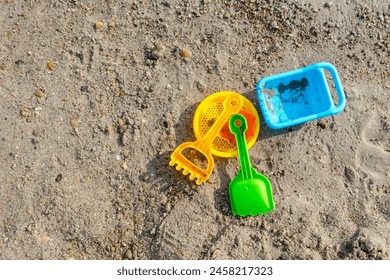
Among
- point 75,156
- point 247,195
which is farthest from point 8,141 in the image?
point 247,195

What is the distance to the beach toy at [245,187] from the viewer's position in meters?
1.79

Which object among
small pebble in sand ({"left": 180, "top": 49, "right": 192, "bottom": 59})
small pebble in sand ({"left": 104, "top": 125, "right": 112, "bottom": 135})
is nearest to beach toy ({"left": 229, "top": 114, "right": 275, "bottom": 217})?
small pebble in sand ({"left": 180, "top": 49, "right": 192, "bottom": 59})

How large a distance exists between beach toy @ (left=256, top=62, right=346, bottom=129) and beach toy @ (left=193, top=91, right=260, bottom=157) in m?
0.07

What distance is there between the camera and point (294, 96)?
1873mm

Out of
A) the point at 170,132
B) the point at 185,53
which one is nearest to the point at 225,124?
the point at 170,132

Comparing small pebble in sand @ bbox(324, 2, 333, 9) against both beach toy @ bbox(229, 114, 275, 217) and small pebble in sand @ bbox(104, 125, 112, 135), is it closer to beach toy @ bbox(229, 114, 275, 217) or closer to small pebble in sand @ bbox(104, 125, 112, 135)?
beach toy @ bbox(229, 114, 275, 217)

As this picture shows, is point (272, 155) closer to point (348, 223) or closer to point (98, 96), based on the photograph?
point (348, 223)

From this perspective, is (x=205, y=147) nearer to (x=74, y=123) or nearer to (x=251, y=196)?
(x=251, y=196)

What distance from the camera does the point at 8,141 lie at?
1.85 m

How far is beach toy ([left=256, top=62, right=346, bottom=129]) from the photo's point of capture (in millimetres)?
1807

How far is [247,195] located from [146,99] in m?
0.53

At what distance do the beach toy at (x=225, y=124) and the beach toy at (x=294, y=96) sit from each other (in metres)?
0.07

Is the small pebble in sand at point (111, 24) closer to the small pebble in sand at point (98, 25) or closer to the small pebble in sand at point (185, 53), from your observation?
the small pebble in sand at point (98, 25)

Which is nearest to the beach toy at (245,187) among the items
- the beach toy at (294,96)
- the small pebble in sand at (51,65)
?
the beach toy at (294,96)
